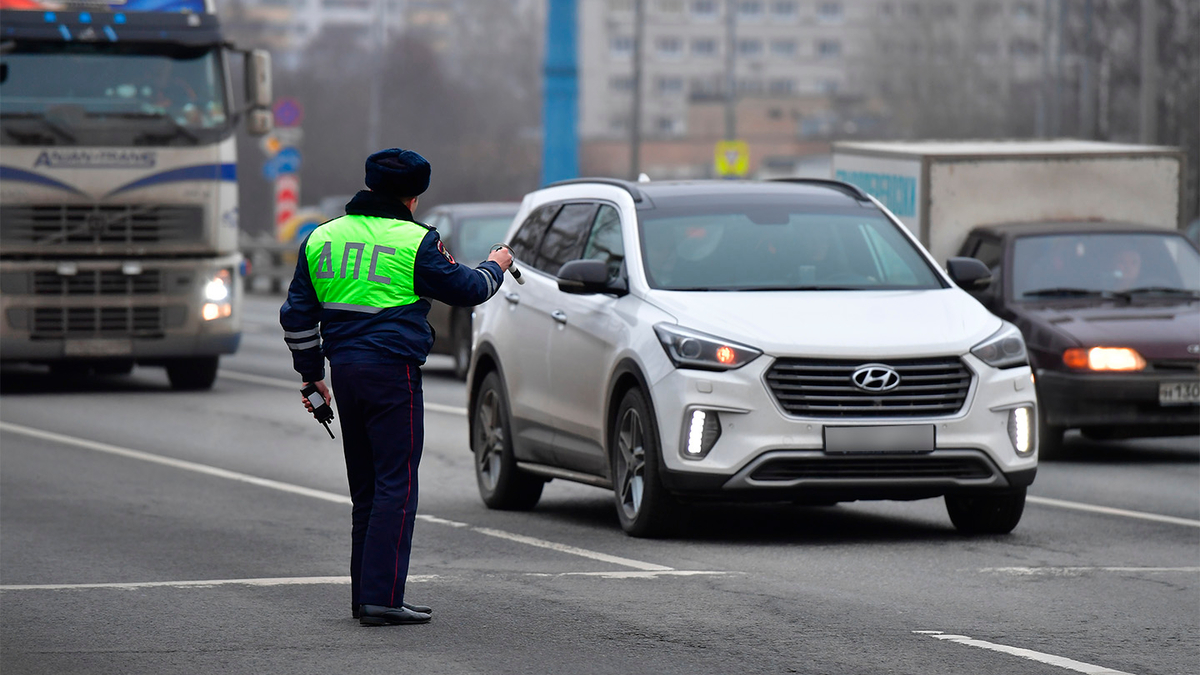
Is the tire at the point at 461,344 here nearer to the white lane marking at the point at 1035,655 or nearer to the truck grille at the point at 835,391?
the truck grille at the point at 835,391

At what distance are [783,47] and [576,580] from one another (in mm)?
150450

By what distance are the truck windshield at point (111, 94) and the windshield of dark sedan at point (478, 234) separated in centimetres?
372

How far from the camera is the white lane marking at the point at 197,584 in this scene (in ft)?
28.1

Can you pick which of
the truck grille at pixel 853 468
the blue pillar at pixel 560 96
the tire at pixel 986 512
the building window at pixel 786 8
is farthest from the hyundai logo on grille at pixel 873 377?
the building window at pixel 786 8

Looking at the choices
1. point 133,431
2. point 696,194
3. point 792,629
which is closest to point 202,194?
point 133,431

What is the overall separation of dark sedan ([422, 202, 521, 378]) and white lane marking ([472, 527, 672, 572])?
35.8 feet

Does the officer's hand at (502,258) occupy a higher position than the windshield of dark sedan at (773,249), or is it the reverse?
the officer's hand at (502,258)

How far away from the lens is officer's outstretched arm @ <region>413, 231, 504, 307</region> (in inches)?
297

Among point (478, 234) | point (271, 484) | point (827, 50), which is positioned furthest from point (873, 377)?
point (827, 50)

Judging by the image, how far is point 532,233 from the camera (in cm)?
1231

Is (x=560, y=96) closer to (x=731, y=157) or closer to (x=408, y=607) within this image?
(x=731, y=157)

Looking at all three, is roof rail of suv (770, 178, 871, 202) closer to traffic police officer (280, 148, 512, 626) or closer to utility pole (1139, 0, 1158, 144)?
traffic police officer (280, 148, 512, 626)

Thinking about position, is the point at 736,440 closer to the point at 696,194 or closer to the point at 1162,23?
the point at 696,194

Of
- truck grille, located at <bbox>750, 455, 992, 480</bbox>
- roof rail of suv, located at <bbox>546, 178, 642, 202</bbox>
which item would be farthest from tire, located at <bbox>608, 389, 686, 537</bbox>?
roof rail of suv, located at <bbox>546, 178, 642, 202</bbox>
